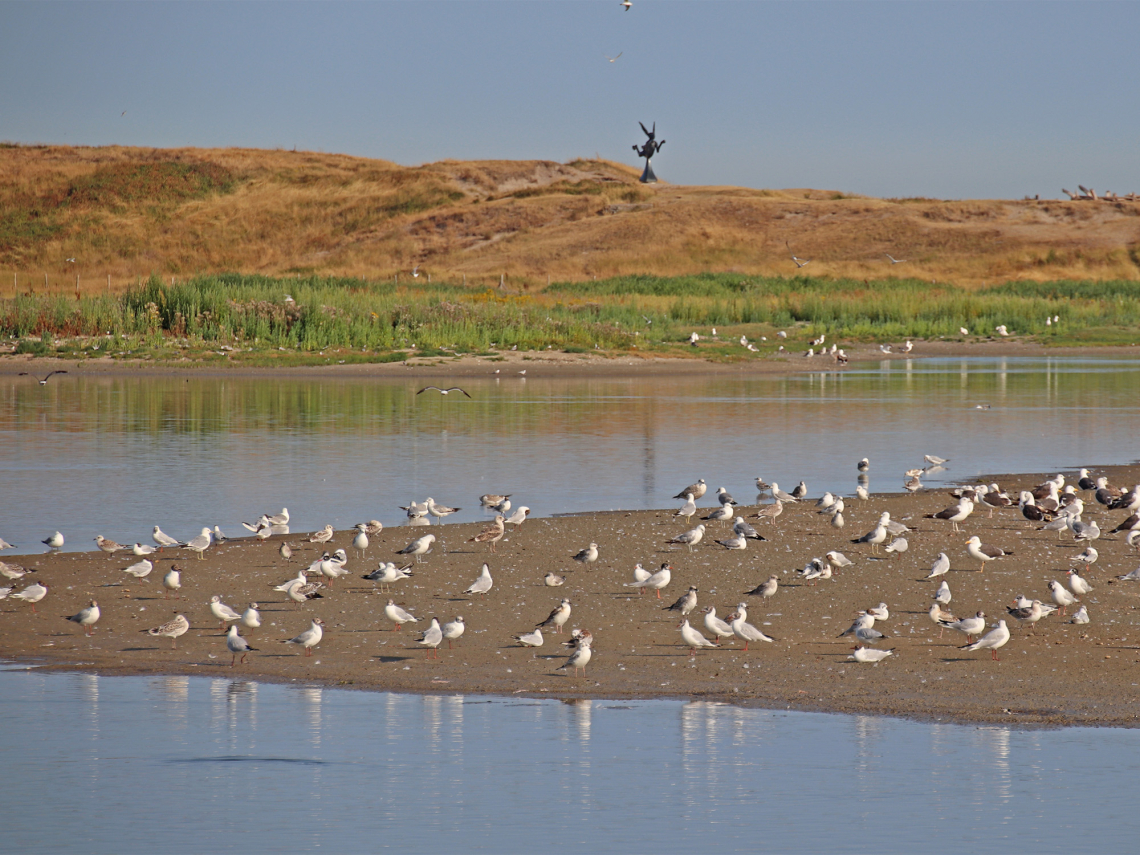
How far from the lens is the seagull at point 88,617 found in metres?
10.9

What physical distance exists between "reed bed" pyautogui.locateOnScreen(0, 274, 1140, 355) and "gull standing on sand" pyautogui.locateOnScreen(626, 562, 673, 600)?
112 feet

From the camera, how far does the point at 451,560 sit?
13688 millimetres

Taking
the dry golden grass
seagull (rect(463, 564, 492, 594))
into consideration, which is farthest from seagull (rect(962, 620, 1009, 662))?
the dry golden grass

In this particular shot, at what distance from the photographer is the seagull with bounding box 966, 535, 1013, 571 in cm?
1315

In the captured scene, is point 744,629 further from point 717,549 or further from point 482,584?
point 717,549

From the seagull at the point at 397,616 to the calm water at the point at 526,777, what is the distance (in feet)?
5.10

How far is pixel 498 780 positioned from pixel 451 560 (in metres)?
5.91

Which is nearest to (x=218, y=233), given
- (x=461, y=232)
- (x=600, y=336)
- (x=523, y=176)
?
(x=461, y=232)

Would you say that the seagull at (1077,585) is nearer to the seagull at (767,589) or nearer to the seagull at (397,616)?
the seagull at (767,589)

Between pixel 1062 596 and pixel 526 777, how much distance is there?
212 inches

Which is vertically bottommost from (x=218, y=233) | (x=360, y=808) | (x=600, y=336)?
(x=360, y=808)

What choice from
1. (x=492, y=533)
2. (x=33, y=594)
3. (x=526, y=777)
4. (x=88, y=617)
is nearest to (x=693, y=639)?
(x=526, y=777)

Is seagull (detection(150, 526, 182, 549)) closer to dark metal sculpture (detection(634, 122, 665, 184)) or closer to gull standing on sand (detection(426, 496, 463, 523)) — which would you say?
gull standing on sand (detection(426, 496, 463, 523))

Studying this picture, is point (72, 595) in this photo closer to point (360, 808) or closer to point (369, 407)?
point (360, 808)
